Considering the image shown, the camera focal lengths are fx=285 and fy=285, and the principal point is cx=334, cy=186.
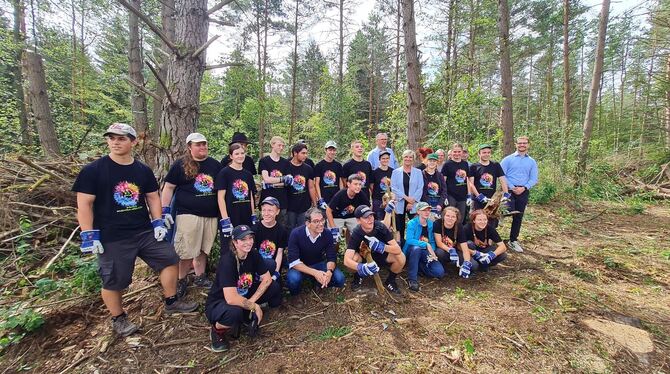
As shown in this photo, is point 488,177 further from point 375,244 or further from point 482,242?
point 375,244

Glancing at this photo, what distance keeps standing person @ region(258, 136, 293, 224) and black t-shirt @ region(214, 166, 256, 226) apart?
1.34 feet

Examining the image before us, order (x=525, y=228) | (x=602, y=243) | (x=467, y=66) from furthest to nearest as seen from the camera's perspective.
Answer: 1. (x=467, y=66)
2. (x=525, y=228)
3. (x=602, y=243)

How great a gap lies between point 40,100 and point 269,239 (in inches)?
327

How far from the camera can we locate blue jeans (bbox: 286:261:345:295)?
368 cm

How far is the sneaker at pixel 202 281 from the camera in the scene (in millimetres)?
3805

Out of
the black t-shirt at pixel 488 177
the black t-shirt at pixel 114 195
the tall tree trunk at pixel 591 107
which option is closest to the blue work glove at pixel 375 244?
the black t-shirt at pixel 114 195

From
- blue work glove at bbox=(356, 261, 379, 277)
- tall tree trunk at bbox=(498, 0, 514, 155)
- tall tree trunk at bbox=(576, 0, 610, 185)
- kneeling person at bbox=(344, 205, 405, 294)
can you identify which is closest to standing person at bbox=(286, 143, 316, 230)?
kneeling person at bbox=(344, 205, 405, 294)

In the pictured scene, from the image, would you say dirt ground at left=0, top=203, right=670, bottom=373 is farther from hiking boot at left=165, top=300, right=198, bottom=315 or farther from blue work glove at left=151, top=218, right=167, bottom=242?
blue work glove at left=151, top=218, right=167, bottom=242

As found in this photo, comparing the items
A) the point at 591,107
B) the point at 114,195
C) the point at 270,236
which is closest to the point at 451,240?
the point at 270,236

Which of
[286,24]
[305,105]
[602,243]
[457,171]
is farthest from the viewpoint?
[305,105]

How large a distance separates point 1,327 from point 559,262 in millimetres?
7521

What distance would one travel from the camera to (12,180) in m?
5.02

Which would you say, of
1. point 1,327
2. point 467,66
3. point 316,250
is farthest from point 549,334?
point 467,66

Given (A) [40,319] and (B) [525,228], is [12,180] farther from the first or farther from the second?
(B) [525,228]
